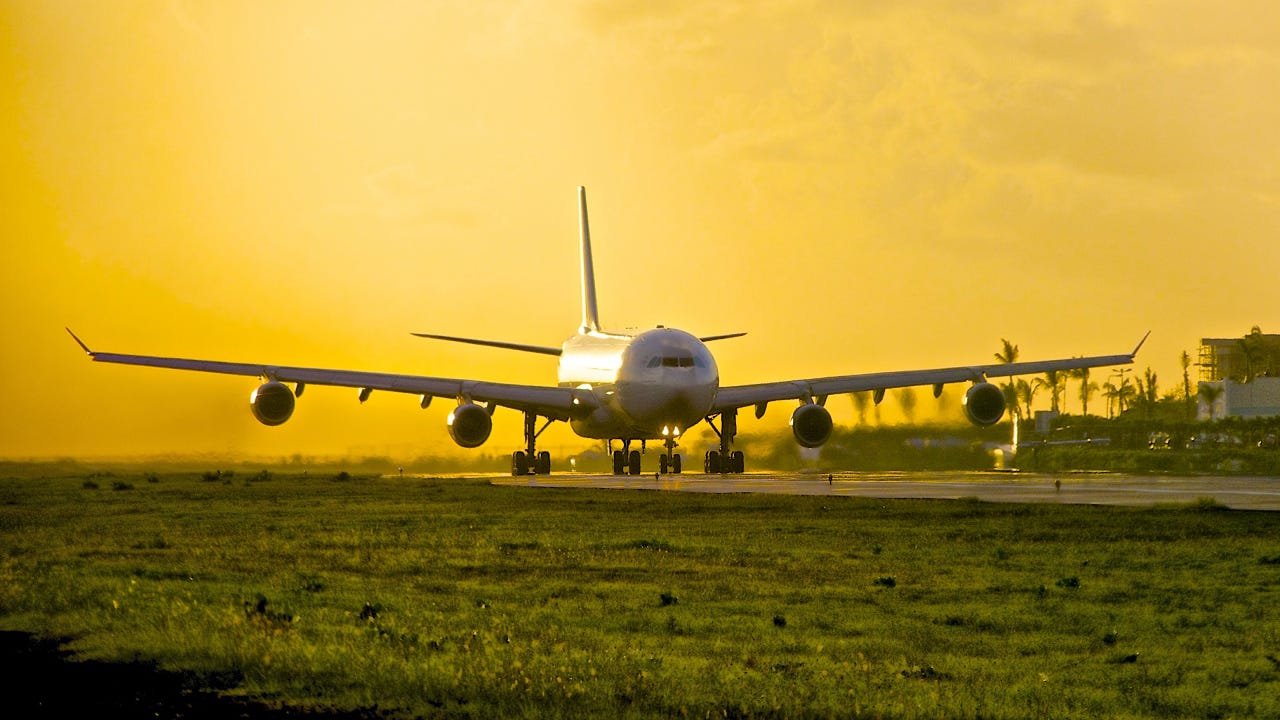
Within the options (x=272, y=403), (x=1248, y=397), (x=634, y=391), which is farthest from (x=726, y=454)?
(x=1248, y=397)

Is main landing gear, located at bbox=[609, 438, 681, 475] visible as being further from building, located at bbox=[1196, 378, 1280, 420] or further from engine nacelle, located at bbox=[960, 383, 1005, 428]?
building, located at bbox=[1196, 378, 1280, 420]

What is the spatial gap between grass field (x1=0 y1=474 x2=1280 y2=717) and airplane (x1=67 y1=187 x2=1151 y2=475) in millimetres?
21547

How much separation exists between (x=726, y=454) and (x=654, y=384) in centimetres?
1079

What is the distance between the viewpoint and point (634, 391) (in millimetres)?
59750

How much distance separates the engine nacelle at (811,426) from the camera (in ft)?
200

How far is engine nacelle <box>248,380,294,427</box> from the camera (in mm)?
59375

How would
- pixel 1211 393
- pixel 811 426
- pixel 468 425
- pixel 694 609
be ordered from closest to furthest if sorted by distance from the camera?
1. pixel 694 609
2. pixel 468 425
3. pixel 811 426
4. pixel 1211 393

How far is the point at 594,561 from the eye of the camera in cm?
2648

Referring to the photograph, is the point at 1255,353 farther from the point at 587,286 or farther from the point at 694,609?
the point at 694,609

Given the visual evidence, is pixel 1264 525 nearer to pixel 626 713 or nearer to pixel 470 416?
Result: pixel 626 713

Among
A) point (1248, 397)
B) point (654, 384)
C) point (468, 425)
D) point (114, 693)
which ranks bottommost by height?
point (114, 693)

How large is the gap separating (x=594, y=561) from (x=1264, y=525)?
15906 mm

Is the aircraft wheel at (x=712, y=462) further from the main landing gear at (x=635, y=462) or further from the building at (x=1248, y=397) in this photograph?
the building at (x=1248, y=397)

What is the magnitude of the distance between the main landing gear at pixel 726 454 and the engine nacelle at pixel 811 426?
22.8 ft
